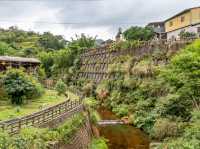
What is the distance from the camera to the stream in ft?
122

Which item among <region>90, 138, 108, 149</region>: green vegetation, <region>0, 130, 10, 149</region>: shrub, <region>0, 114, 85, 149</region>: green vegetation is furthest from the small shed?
<region>0, 130, 10, 149</region>: shrub

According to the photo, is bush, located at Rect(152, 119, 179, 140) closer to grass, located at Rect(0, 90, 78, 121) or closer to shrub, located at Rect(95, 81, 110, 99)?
grass, located at Rect(0, 90, 78, 121)

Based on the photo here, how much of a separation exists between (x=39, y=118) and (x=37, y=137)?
156 inches

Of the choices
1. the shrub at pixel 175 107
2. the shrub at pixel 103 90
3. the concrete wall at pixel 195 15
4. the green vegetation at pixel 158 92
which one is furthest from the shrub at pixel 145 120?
the concrete wall at pixel 195 15

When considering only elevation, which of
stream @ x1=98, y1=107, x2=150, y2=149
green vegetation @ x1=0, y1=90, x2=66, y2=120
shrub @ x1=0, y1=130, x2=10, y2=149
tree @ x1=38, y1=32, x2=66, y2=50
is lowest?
stream @ x1=98, y1=107, x2=150, y2=149

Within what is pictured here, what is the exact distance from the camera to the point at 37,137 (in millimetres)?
23031

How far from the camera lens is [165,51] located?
2131 inches

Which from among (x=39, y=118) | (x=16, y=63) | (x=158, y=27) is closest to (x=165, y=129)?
(x=39, y=118)

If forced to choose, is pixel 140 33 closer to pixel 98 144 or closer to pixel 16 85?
pixel 16 85

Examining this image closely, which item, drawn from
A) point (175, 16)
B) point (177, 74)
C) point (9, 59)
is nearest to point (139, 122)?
point (177, 74)

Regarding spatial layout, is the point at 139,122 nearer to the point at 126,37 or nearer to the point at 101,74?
the point at 101,74

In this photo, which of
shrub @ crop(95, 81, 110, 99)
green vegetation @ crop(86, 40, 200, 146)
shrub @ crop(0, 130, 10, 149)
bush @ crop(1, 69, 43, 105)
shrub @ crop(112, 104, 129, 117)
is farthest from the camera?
shrub @ crop(95, 81, 110, 99)

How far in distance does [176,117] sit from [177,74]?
4.45 metres

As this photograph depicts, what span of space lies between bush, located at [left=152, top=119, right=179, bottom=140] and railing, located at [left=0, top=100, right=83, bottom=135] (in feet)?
25.3
